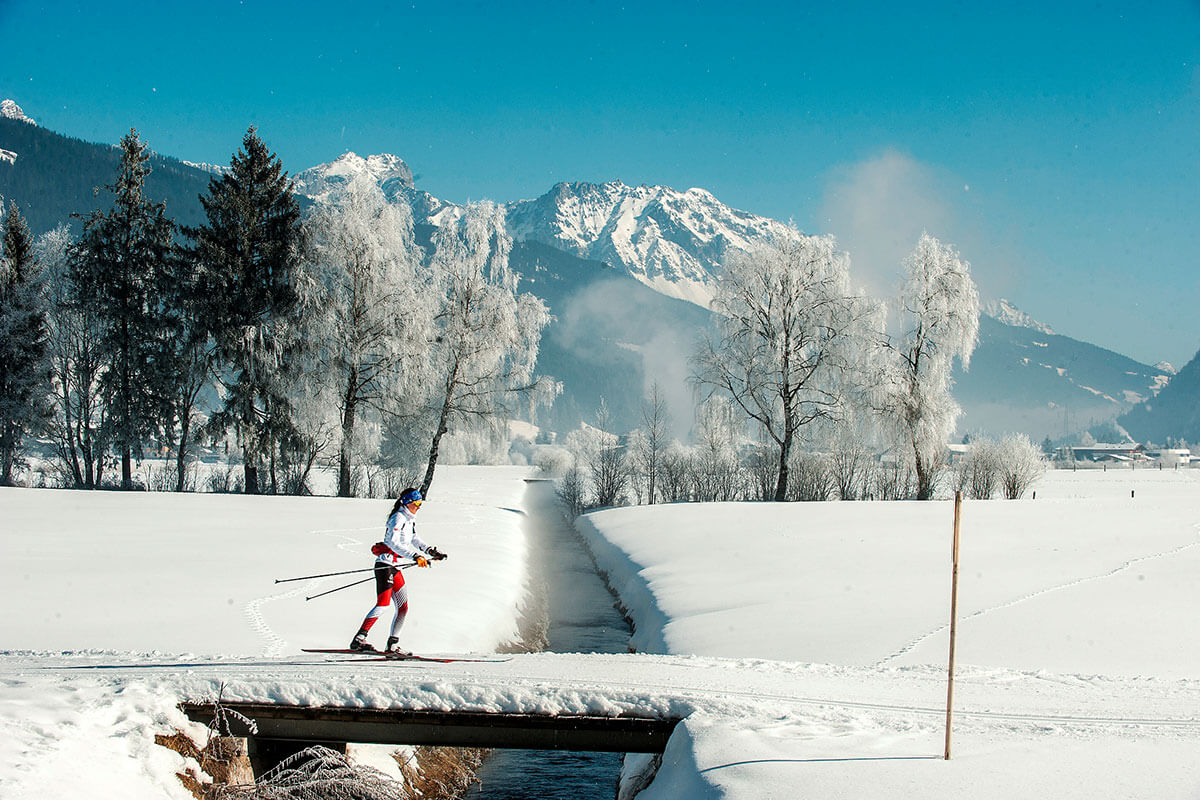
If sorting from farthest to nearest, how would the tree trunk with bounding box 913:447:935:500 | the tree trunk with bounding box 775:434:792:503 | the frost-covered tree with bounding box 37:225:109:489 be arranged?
the tree trunk with bounding box 913:447:935:500 < the tree trunk with bounding box 775:434:792:503 < the frost-covered tree with bounding box 37:225:109:489

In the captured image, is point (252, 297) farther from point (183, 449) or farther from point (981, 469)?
point (981, 469)

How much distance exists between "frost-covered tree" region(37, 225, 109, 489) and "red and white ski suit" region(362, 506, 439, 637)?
26.9m

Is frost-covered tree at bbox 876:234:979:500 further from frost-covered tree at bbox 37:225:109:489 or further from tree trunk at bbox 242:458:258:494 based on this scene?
frost-covered tree at bbox 37:225:109:489

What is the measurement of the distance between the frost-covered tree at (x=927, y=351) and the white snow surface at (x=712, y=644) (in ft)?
28.9

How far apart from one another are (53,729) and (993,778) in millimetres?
7511

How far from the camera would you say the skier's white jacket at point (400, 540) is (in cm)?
1017

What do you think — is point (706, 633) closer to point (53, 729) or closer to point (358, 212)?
point (53, 729)

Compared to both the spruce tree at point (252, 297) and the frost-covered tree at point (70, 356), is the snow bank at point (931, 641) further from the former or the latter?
the frost-covered tree at point (70, 356)

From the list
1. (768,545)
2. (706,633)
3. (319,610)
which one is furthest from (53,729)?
→ (768,545)

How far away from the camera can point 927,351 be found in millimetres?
36812

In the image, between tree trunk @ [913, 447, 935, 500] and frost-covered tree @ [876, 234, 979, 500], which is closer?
frost-covered tree @ [876, 234, 979, 500]

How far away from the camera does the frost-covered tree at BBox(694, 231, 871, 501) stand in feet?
115

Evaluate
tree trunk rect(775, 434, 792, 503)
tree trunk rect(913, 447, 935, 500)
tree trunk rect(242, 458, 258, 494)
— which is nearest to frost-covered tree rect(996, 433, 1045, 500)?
tree trunk rect(913, 447, 935, 500)

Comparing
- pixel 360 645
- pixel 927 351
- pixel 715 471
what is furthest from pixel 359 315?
pixel 927 351
